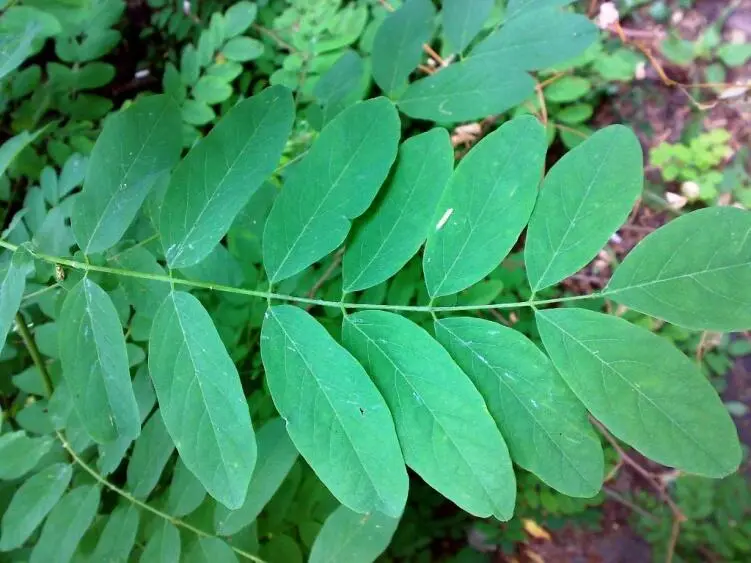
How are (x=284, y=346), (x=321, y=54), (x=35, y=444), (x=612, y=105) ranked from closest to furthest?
1. (x=284, y=346)
2. (x=35, y=444)
3. (x=321, y=54)
4. (x=612, y=105)

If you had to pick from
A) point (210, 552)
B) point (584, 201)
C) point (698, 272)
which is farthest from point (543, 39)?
point (210, 552)

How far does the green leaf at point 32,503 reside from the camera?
1.22m

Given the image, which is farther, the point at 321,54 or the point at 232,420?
the point at 321,54

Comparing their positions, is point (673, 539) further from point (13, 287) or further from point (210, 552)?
point (13, 287)

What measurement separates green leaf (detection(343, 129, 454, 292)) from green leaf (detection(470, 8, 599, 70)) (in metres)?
0.34

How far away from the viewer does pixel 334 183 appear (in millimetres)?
889

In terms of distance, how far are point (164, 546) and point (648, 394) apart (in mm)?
933

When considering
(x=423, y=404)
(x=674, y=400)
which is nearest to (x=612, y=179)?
(x=674, y=400)

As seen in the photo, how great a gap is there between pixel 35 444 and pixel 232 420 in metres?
0.73

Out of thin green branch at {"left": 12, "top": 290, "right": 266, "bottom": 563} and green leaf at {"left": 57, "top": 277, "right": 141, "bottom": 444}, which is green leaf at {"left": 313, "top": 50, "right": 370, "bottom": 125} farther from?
thin green branch at {"left": 12, "top": 290, "right": 266, "bottom": 563}

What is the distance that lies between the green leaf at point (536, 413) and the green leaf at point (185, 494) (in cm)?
64

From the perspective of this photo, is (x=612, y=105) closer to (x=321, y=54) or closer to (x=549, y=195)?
(x=321, y=54)

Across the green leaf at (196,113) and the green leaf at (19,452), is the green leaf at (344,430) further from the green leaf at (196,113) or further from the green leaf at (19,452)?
the green leaf at (196,113)

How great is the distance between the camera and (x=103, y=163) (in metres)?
0.93
